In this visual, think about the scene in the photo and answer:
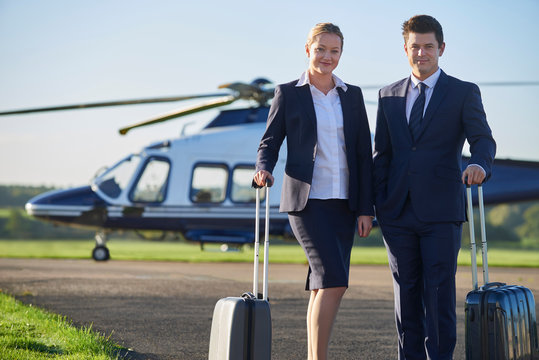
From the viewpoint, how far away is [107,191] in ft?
38.4

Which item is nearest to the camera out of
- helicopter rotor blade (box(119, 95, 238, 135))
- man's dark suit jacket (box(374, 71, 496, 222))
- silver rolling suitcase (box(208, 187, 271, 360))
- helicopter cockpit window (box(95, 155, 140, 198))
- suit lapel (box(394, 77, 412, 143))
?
silver rolling suitcase (box(208, 187, 271, 360))

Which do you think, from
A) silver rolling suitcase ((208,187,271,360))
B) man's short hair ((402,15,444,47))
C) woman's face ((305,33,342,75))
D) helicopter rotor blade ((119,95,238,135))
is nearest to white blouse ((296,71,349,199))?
woman's face ((305,33,342,75))

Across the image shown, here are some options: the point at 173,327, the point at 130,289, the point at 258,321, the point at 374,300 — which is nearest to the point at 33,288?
the point at 130,289

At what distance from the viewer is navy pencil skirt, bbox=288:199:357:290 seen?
109 inches

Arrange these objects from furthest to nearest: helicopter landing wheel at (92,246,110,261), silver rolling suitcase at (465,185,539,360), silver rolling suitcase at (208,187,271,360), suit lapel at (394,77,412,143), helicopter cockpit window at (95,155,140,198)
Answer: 1. helicopter landing wheel at (92,246,110,261)
2. helicopter cockpit window at (95,155,140,198)
3. suit lapel at (394,77,412,143)
4. silver rolling suitcase at (465,185,539,360)
5. silver rolling suitcase at (208,187,271,360)

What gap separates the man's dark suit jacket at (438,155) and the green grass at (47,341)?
5.66 feet

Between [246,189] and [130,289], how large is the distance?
4568 millimetres

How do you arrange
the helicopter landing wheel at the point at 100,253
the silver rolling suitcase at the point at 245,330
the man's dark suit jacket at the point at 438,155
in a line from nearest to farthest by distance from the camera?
1. the silver rolling suitcase at the point at 245,330
2. the man's dark suit jacket at the point at 438,155
3. the helicopter landing wheel at the point at 100,253

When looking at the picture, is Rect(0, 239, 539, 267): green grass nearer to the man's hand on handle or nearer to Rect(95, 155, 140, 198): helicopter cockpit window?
Rect(95, 155, 140, 198): helicopter cockpit window

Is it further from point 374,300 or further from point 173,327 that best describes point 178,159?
point 173,327

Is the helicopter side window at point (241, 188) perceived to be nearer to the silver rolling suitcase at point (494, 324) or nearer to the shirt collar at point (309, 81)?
the shirt collar at point (309, 81)

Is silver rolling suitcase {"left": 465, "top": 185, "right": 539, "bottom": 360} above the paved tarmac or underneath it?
above

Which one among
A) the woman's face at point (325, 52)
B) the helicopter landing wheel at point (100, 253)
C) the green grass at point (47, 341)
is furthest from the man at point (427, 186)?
the helicopter landing wheel at point (100, 253)

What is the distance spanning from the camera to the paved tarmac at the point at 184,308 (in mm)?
3988
